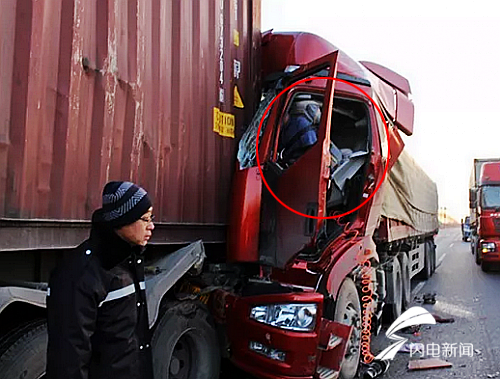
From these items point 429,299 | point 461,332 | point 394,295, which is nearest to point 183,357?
point 394,295

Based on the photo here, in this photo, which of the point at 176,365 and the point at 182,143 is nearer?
the point at 176,365

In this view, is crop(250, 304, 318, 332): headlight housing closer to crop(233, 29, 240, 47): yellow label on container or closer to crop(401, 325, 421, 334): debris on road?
crop(233, 29, 240, 47): yellow label on container

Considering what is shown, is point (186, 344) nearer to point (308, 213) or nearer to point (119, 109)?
point (308, 213)

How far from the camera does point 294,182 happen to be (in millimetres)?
4348

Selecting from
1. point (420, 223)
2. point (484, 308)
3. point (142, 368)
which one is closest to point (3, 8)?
point (142, 368)

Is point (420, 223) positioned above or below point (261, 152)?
below

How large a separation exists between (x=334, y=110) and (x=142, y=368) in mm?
3483

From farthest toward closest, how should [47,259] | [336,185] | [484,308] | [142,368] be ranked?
[484,308] < [336,185] < [47,259] < [142,368]

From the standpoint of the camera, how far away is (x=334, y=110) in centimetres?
525

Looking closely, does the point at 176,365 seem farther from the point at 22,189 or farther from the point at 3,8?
the point at 3,8

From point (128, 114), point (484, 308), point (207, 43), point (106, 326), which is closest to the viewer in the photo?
point (106, 326)

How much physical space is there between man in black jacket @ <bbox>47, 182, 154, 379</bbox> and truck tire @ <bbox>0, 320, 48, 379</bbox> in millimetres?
528

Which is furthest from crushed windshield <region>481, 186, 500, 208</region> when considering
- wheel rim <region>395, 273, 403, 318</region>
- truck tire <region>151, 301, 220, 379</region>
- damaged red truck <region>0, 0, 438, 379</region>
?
truck tire <region>151, 301, 220, 379</region>

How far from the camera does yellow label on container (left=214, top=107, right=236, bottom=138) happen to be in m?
4.55
